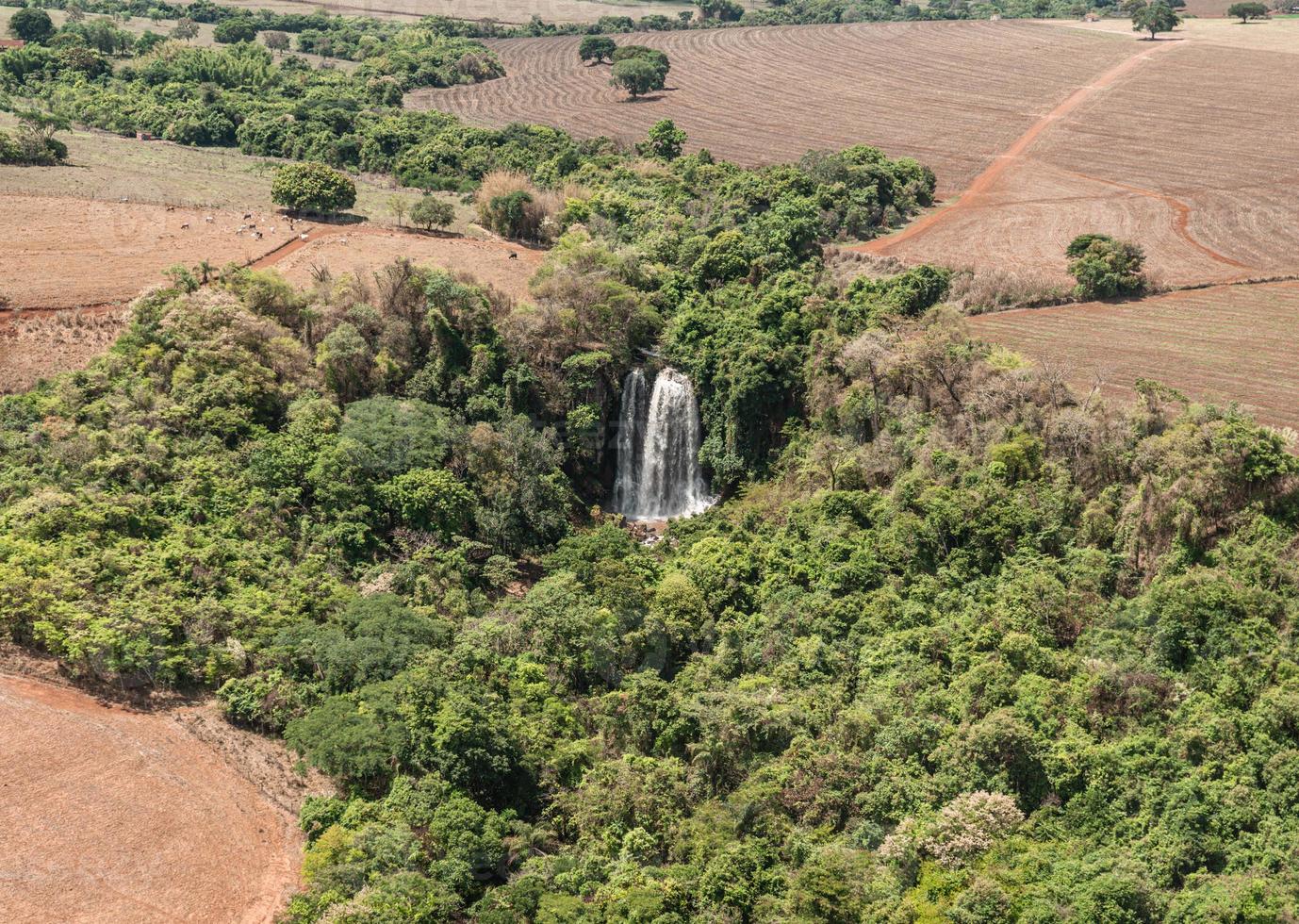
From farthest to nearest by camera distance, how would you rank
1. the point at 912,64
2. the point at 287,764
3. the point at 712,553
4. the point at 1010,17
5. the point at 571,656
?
the point at 1010,17 < the point at 912,64 < the point at 712,553 < the point at 571,656 < the point at 287,764

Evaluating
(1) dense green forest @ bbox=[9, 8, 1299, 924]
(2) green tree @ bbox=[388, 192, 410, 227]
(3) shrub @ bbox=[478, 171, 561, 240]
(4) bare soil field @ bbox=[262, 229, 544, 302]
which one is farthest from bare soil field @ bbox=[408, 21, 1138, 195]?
(1) dense green forest @ bbox=[9, 8, 1299, 924]

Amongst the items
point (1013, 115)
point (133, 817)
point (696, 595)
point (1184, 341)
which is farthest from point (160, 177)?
point (1013, 115)

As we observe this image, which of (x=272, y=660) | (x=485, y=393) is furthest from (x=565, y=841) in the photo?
(x=485, y=393)

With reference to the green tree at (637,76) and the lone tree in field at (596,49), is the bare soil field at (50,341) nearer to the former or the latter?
the green tree at (637,76)

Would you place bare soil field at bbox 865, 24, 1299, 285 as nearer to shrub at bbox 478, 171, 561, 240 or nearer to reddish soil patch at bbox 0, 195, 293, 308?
shrub at bbox 478, 171, 561, 240

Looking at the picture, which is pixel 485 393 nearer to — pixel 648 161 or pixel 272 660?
pixel 272 660

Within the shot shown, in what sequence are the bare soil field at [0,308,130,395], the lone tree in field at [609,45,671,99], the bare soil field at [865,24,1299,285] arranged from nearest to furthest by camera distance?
the bare soil field at [0,308,130,395], the bare soil field at [865,24,1299,285], the lone tree in field at [609,45,671,99]
